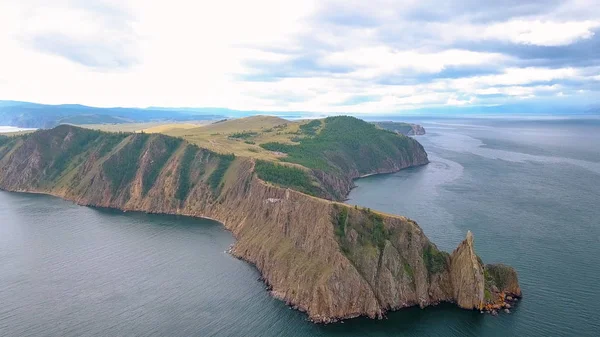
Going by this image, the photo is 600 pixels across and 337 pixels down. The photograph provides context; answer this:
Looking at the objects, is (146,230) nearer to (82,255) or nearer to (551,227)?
(82,255)

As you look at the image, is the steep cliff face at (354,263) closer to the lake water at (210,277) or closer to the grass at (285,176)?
the lake water at (210,277)

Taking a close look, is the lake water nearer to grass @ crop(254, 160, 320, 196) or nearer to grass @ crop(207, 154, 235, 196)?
grass @ crop(207, 154, 235, 196)

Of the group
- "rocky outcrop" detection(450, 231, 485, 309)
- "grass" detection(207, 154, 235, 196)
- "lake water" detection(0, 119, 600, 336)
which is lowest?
"lake water" detection(0, 119, 600, 336)

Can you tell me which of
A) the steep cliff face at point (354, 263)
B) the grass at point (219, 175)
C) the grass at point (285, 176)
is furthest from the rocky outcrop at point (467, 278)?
the grass at point (219, 175)

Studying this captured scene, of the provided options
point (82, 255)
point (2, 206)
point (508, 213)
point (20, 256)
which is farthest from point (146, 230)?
point (508, 213)

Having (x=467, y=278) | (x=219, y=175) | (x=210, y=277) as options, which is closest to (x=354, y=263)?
(x=467, y=278)

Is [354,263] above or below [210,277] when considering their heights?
above

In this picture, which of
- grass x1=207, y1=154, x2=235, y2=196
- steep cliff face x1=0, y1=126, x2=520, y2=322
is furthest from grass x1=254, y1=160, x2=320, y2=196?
steep cliff face x1=0, y1=126, x2=520, y2=322

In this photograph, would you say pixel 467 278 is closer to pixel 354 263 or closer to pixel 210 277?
pixel 354 263
